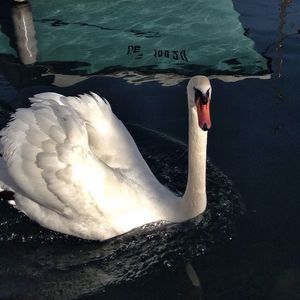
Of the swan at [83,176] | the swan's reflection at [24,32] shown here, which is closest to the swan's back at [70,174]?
the swan at [83,176]

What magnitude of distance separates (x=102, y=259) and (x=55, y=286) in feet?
1.58

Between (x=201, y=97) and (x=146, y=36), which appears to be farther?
(x=146, y=36)

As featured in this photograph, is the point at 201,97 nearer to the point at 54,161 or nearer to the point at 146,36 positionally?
the point at 54,161

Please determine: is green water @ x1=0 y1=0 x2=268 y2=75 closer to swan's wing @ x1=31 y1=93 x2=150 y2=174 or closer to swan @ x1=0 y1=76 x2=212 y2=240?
swan's wing @ x1=31 y1=93 x2=150 y2=174

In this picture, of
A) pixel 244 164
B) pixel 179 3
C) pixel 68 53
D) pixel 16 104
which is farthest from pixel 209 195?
pixel 179 3

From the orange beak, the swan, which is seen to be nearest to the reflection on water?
the swan

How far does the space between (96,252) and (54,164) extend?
2.97 feet

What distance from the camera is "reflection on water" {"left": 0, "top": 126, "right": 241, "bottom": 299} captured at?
14.7 feet

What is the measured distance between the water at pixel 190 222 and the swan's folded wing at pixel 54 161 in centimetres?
49

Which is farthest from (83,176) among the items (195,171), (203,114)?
(203,114)

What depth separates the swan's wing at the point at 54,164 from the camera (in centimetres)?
448

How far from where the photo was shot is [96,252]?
479 cm

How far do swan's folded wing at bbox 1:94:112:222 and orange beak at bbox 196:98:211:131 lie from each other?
997 millimetres

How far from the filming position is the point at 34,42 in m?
9.33
